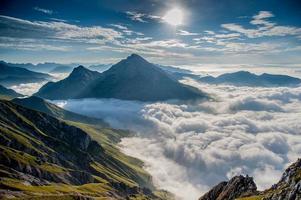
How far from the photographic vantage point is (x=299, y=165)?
8975 cm

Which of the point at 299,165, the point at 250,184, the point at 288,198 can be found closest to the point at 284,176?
the point at 299,165

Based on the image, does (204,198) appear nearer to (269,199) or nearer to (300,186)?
(269,199)

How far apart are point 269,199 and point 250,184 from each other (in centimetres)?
5221

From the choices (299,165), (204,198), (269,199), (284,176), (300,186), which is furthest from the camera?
(204,198)

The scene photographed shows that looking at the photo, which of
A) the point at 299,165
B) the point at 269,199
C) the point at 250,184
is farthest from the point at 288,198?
the point at 250,184

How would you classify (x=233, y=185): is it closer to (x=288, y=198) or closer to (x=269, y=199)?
(x=269, y=199)

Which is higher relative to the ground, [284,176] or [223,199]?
[284,176]

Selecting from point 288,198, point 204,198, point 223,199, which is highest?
point 288,198

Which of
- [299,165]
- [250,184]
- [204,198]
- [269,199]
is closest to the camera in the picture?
[269,199]

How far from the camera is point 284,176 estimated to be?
316ft

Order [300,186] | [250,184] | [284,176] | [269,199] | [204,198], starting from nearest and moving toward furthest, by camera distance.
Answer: [300,186], [269,199], [284,176], [250,184], [204,198]

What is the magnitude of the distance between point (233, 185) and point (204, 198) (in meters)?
25.1

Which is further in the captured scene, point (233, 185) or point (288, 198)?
point (233, 185)

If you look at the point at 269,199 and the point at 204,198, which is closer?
the point at 269,199
